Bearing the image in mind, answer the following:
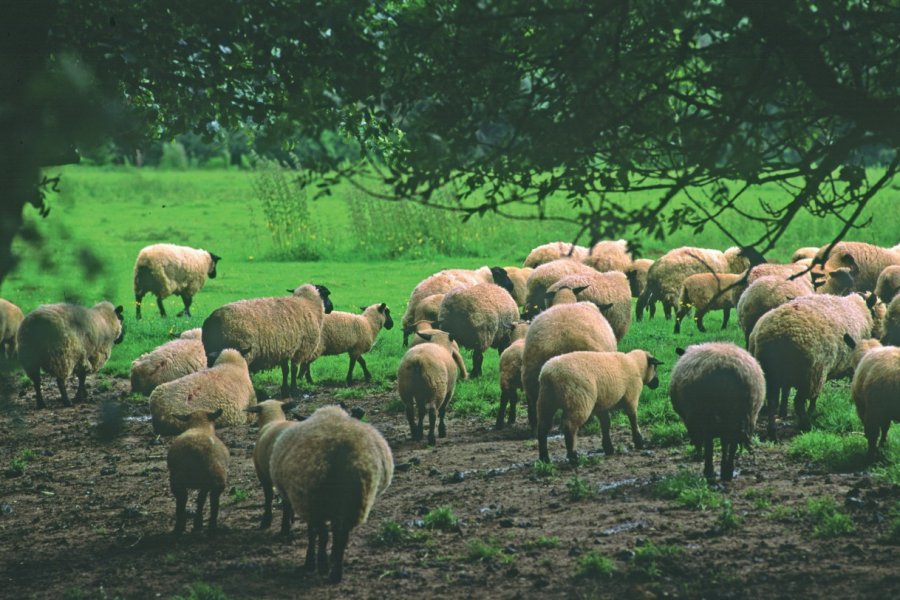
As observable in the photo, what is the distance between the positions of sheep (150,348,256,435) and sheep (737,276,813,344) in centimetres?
633

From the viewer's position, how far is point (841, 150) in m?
5.50

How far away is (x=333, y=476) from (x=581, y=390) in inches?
124

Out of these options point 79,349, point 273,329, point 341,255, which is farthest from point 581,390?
point 341,255

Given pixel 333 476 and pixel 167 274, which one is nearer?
pixel 333 476

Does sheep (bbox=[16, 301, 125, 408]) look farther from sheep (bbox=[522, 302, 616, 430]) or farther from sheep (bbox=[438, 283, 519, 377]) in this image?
sheep (bbox=[522, 302, 616, 430])

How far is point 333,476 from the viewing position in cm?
639

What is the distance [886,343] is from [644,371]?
11.5 ft

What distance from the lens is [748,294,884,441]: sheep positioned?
33.4ft

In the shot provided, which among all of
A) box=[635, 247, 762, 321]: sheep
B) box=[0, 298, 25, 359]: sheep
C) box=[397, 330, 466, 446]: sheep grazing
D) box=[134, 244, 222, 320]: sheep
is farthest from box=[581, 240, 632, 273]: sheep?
box=[0, 298, 25, 359]: sheep

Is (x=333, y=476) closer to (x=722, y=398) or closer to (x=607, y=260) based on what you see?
(x=722, y=398)

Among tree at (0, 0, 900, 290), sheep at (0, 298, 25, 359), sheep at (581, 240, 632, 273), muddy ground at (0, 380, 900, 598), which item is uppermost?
tree at (0, 0, 900, 290)

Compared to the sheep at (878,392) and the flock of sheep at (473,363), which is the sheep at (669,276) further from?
the sheep at (878,392)

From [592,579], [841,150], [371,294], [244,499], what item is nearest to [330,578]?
[592,579]

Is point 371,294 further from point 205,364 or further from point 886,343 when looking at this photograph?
point 886,343
